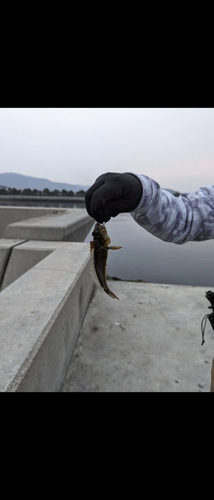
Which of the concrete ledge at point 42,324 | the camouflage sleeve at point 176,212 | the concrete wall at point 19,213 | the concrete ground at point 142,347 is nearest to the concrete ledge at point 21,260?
the concrete ledge at point 42,324

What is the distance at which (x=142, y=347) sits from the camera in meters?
3.24

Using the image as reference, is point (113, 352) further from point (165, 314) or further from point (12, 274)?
point (12, 274)

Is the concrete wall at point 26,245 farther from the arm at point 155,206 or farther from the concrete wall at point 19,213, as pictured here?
the concrete wall at point 19,213

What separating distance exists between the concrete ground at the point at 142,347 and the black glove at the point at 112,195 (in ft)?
6.40

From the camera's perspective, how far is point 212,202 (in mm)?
1716

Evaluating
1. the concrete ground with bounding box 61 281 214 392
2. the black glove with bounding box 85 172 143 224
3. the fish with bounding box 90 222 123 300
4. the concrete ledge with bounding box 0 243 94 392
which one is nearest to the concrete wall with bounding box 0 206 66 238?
the concrete ground with bounding box 61 281 214 392

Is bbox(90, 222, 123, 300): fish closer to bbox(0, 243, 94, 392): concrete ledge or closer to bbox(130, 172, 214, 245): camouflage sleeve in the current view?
bbox(130, 172, 214, 245): camouflage sleeve

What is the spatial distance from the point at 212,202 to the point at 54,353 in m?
1.87

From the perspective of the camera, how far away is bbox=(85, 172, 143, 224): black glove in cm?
161

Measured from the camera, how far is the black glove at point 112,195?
5.28 feet

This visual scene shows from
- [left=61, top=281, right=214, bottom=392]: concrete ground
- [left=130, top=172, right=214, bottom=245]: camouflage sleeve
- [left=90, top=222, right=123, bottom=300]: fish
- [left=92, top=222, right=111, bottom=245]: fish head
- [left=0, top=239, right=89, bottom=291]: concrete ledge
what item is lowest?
[left=61, top=281, right=214, bottom=392]: concrete ground

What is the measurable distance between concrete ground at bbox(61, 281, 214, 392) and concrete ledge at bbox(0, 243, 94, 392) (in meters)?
0.25

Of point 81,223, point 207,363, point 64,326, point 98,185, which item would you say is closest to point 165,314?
point 207,363

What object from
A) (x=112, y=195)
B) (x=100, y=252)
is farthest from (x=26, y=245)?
(x=112, y=195)
